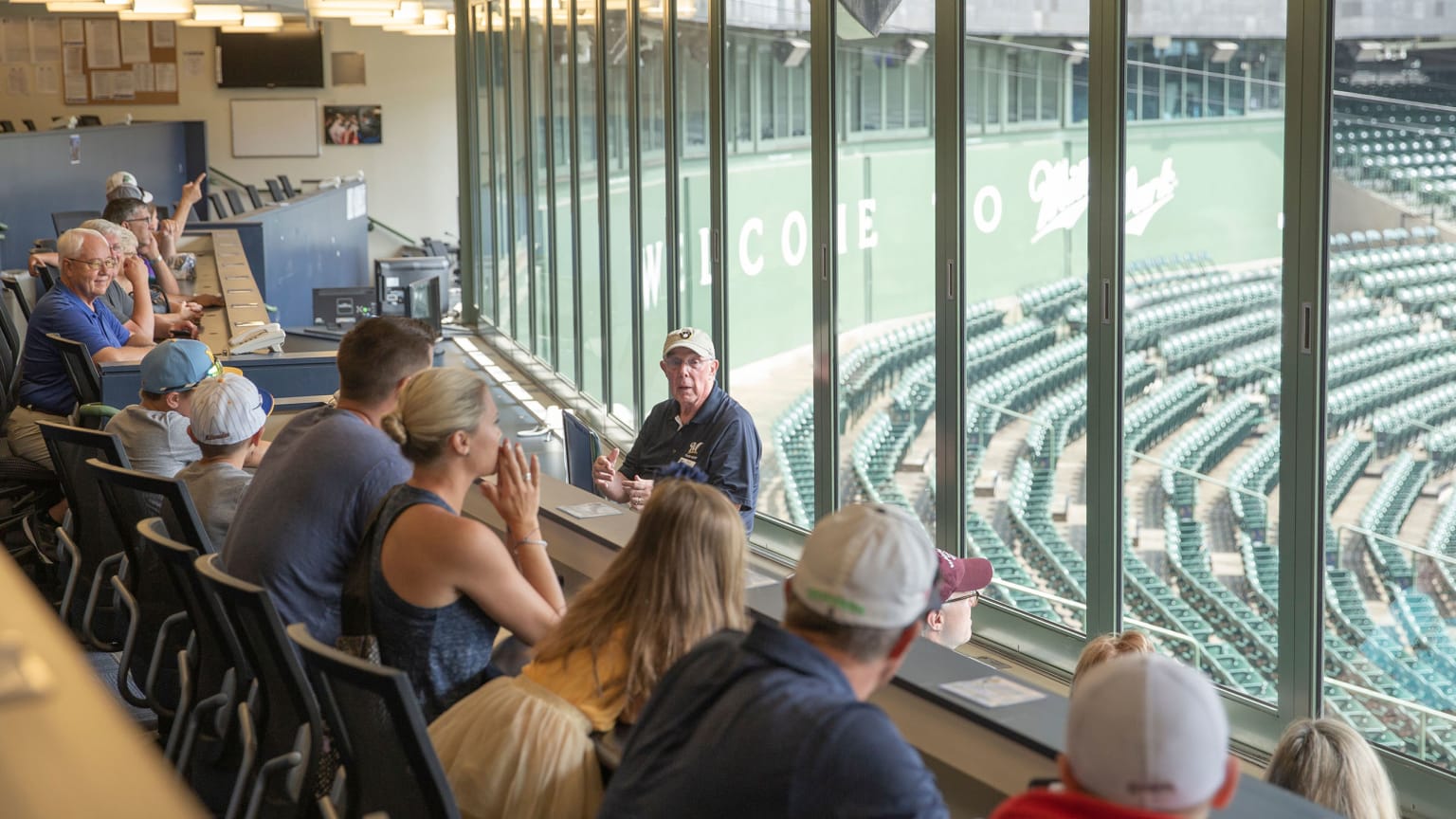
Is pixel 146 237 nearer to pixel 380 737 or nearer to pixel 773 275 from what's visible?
pixel 773 275

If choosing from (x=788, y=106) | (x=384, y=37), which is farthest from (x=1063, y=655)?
(x=384, y=37)

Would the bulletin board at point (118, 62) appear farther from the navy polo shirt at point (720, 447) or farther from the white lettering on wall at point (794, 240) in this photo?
the navy polo shirt at point (720, 447)

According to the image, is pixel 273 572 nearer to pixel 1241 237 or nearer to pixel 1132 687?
pixel 1132 687

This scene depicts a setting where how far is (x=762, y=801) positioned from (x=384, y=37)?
21.7 metres

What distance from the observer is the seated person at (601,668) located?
2.18 m

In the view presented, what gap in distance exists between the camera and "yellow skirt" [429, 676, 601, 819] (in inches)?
85.2

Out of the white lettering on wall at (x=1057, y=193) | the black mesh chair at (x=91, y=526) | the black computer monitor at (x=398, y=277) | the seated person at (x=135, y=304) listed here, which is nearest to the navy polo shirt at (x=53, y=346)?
the seated person at (x=135, y=304)

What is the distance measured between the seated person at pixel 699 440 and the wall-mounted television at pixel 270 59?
60.0ft

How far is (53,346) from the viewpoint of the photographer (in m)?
5.35

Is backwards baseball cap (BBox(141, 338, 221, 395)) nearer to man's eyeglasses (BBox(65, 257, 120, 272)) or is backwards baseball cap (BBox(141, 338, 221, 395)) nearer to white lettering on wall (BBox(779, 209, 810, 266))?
man's eyeglasses (BBox(65, 257, 120, 272))

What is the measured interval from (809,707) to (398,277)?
455 inches

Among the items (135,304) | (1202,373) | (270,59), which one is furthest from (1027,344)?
(270,59)

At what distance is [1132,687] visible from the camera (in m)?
1.34

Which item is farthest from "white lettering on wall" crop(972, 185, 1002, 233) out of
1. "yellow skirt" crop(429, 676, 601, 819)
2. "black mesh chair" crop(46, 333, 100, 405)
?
"yellow skirt" crop(429, 676, 601, 819)
